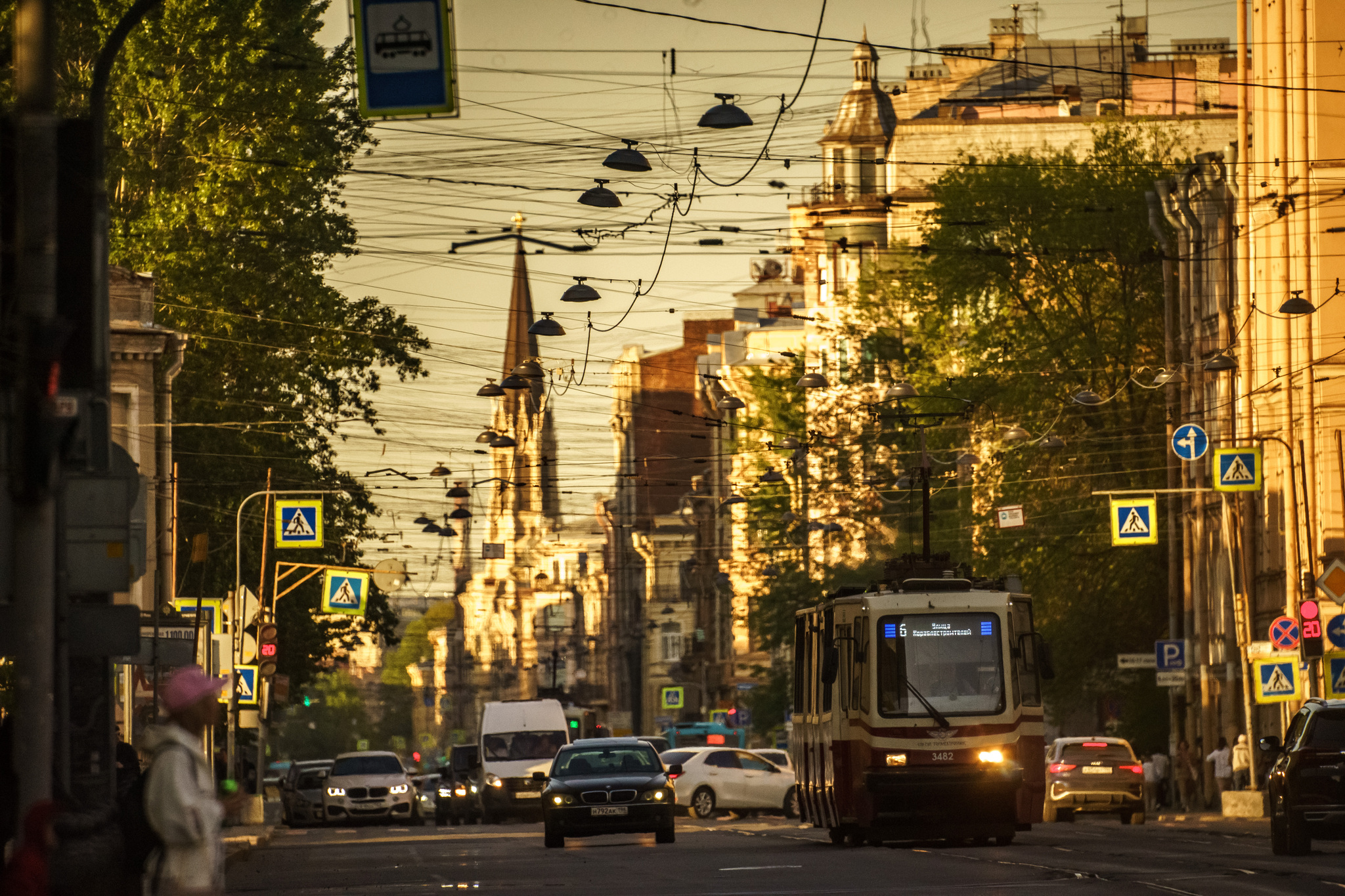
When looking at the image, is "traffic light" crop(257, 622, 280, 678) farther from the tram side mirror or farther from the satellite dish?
the tram side mirror

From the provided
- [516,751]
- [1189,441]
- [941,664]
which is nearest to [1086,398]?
[1189,441]

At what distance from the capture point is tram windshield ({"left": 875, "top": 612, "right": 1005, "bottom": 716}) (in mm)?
27312

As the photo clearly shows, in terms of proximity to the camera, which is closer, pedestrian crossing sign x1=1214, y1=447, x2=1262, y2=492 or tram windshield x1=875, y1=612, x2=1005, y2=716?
tram windshield x1=875, y1=612, x2=1005, y2=716

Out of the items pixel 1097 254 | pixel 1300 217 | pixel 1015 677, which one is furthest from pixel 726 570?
pixel 1015 677

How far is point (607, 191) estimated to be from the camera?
27.2 meters

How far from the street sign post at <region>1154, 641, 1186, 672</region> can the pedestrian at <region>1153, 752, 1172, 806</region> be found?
8.00m

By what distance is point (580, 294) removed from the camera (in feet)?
106

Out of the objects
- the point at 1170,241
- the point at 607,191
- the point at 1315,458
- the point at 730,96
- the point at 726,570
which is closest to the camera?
the point at 730,96

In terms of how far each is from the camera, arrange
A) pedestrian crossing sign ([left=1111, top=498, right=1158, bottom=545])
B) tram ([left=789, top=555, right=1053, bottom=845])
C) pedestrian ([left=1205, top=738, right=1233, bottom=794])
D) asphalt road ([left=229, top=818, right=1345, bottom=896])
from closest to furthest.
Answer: asphalt road ([left=229, top=818, right=1345, bottom=896]) → tram ([left=789, top=555, right=1053, bottom=845]) → pedestrian crossing sign ([left=1111, top=498, right=1158, bottom=545]) → pedestrian ([left=1205, top=738, right=1233, bottom=794])

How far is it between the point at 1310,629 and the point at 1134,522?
8285mm

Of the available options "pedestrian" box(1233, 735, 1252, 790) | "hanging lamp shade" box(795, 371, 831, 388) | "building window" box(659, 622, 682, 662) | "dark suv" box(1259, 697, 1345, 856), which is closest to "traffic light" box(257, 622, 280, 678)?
"hanging lamp shade" box(795, 371, 831, 388)

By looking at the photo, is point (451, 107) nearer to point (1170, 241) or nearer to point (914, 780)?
point (914, 780)

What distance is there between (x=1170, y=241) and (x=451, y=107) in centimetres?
4020

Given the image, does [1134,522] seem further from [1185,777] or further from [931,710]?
[931,710]
